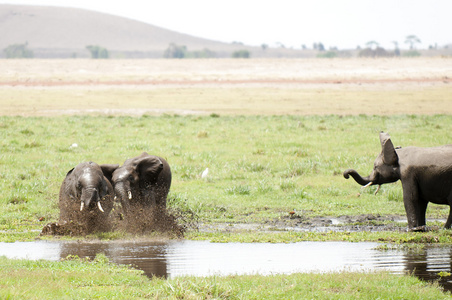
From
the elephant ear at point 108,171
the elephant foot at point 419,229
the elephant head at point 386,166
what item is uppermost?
the elephant head at point 386,166

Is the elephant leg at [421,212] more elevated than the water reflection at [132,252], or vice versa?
the elephant leg at [421,212]

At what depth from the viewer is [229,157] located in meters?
22.7

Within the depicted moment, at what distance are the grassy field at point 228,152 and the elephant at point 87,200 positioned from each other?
0.37m

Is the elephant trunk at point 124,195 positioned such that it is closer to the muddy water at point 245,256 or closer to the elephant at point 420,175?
the muddy water at point 245,256

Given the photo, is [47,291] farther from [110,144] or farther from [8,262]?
[110,144]

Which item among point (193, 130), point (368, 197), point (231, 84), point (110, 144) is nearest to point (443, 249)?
point (368, 197)

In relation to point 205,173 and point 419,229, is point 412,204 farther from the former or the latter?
point 205,173

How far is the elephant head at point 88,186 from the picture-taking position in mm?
12203

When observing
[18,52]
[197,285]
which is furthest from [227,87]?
[18,52]

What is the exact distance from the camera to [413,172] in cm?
1238

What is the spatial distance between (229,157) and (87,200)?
10.8 m

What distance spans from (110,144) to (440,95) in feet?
102

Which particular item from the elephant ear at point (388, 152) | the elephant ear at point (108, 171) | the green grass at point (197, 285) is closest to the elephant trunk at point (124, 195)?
the elephant ear at point (108, 171)

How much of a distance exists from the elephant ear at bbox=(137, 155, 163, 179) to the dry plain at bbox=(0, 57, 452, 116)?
28.1 meters
